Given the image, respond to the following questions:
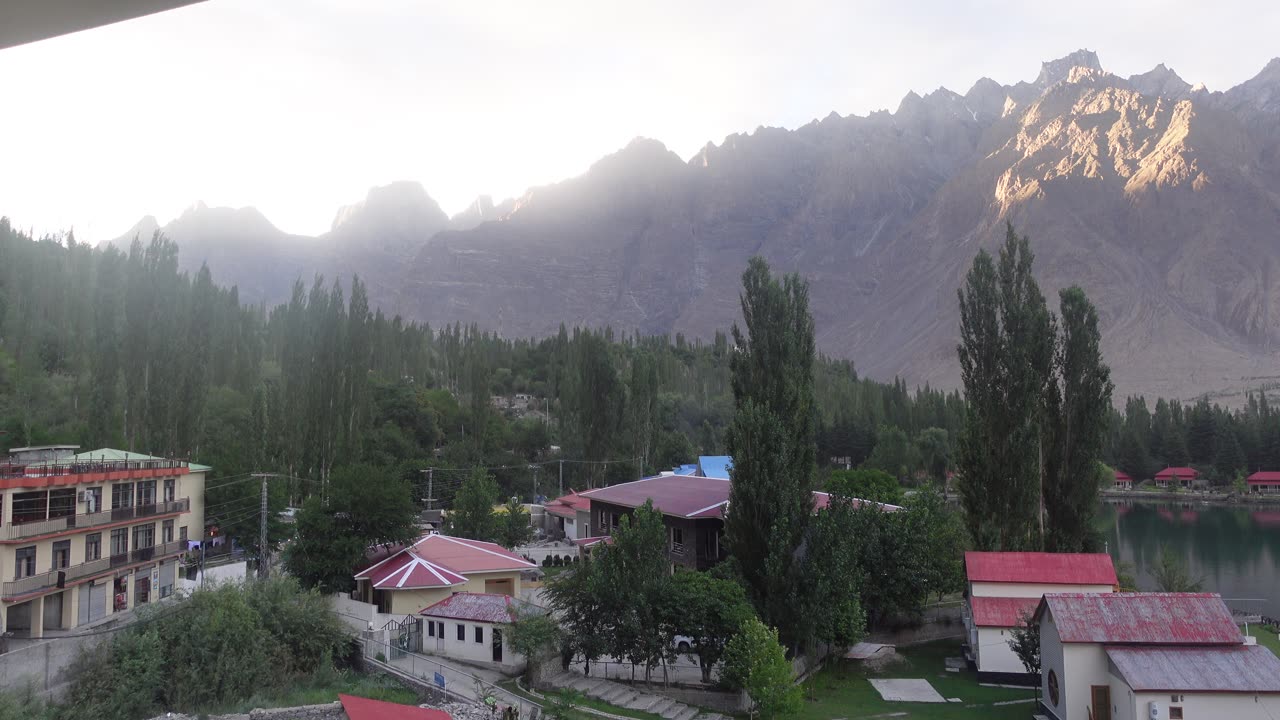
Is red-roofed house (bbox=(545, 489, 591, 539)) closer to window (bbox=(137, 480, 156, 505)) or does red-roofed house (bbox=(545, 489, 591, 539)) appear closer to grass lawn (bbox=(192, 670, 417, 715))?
window (bbox=(137, 480, 156, 505))

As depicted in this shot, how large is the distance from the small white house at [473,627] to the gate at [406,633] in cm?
24

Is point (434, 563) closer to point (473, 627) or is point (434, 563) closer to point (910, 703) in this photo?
point (473, 627)

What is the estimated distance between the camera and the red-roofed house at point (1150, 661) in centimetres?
1667

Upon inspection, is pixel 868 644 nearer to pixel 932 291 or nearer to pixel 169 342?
pixel 169 342

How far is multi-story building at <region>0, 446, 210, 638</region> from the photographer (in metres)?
21.8

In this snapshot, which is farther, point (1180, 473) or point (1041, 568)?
point (1180, 473)

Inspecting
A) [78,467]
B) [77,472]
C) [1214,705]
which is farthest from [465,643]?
[1214,705]

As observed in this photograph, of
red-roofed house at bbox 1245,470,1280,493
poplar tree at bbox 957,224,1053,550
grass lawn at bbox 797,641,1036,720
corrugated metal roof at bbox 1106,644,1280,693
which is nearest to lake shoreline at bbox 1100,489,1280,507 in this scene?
red-roofed house at bbox 1245,470,1280,493

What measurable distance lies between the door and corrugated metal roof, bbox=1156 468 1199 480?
72286 mm

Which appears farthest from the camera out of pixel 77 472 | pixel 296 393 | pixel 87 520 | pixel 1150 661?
pixel 296 393

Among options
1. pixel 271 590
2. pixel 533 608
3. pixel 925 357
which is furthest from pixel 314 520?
pixel 925 357

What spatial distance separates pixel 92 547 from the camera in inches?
966

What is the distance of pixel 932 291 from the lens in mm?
178500

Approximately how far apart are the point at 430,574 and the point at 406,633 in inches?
71.3
